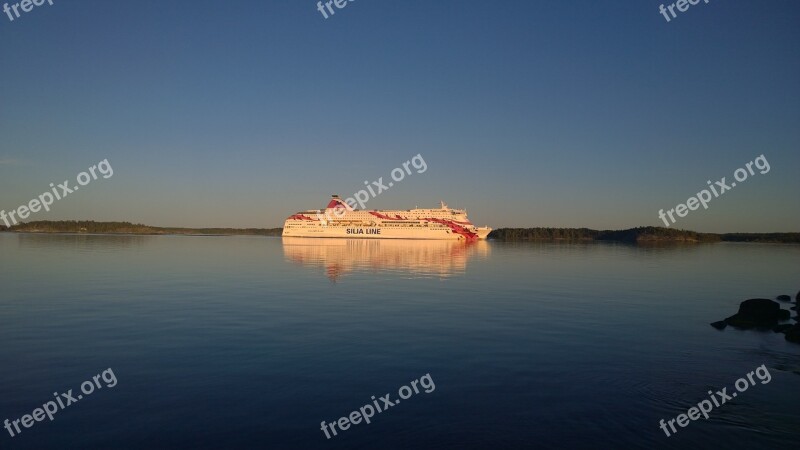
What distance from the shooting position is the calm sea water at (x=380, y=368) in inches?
241

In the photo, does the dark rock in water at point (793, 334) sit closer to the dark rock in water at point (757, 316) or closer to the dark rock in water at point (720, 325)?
the dark rock in water at point (757, 316)

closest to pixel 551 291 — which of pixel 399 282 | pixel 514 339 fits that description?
pixel 399 282

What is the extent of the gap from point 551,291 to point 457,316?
7.34 meters

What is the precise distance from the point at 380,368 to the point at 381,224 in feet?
325

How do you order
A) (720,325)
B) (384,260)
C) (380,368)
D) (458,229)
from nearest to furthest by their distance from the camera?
(380,368) → (720,325) → (384,260) → (458,229)

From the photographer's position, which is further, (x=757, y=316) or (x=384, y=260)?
(x=384, y=260)

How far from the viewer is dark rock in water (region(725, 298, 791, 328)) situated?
1370 cm

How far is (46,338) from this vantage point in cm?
1034

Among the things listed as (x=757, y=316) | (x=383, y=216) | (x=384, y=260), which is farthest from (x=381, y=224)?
(x=757, y=316)

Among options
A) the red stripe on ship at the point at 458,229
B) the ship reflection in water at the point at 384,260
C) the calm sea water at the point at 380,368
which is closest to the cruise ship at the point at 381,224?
the red stripe on ship at the point at 458,229

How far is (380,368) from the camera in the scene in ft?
28.6

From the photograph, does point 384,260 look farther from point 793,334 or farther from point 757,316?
point 793,334

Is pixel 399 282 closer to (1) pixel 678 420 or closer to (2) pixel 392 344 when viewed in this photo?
(2) pixel 392 344

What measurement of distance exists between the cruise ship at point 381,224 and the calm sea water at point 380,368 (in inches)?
3288
